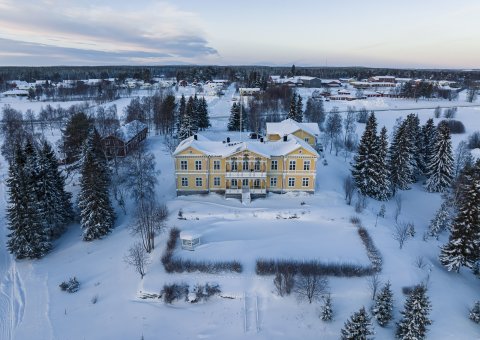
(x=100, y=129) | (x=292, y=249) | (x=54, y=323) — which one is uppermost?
(x=100, y=129)

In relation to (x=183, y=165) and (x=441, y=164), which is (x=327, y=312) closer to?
(x=183, y=165)

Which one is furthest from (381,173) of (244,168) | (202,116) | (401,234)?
(202,116)

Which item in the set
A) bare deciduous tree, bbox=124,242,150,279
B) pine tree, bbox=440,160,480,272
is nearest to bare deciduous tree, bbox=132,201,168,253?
bare deciduous tree, bbox=124,242,150,279

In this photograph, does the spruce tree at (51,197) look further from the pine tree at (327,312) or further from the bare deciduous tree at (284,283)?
the pine tree at (327,312)

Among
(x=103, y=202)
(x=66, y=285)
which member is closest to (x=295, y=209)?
(x=103, y=202)

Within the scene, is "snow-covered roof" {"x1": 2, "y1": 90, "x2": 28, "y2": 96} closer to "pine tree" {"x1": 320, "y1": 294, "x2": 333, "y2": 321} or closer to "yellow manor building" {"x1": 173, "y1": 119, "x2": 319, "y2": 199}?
"yellow manor building" {"x1": 173, "y1": 119, "x2": 319, "y2": 199}

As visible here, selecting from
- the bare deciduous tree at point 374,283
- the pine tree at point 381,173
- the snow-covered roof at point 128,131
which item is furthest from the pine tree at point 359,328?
the snow-covered roof at point 128,131

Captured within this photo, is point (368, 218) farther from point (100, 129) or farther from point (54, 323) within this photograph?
point (100, 129)
